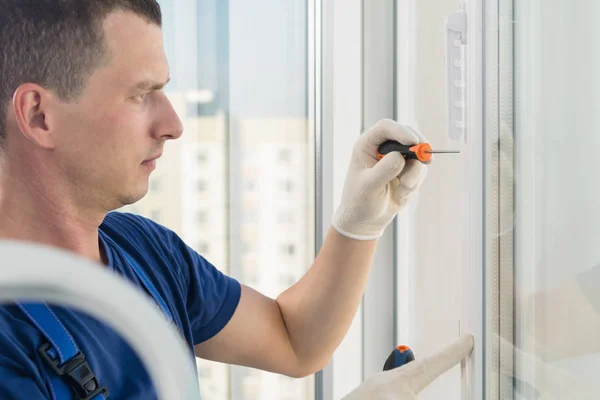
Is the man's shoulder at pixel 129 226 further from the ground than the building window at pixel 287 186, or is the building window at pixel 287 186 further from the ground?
the building window at pixel 287 186

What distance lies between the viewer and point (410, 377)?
828 mm

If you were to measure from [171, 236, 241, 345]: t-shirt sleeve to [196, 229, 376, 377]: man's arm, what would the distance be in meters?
0.02

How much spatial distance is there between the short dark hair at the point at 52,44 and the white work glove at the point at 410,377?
1.81 feet

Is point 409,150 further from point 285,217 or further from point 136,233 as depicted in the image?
point 285,217

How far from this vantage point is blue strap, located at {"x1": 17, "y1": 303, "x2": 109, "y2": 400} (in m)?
0.69

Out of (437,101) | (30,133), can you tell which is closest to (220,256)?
(437,101)

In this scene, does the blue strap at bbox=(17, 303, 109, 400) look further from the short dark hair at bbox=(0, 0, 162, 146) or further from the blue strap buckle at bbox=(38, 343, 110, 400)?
the short dark hair at bbox=(0, 0, 162, 146)

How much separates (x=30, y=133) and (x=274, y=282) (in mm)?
908

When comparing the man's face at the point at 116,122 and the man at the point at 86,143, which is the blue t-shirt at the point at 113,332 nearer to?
the man at the point at 86,143

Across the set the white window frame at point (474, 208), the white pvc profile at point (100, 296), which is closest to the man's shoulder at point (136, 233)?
the white window frame at point (474, 208)

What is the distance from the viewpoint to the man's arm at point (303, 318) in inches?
40.3

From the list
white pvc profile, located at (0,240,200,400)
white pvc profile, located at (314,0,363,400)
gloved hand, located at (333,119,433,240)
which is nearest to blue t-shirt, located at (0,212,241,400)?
gloved hand, located at (333,119,433,240)

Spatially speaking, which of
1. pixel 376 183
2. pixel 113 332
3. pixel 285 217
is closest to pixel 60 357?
pixel 113 332

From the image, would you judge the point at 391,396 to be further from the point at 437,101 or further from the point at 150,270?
the point at 437,101
